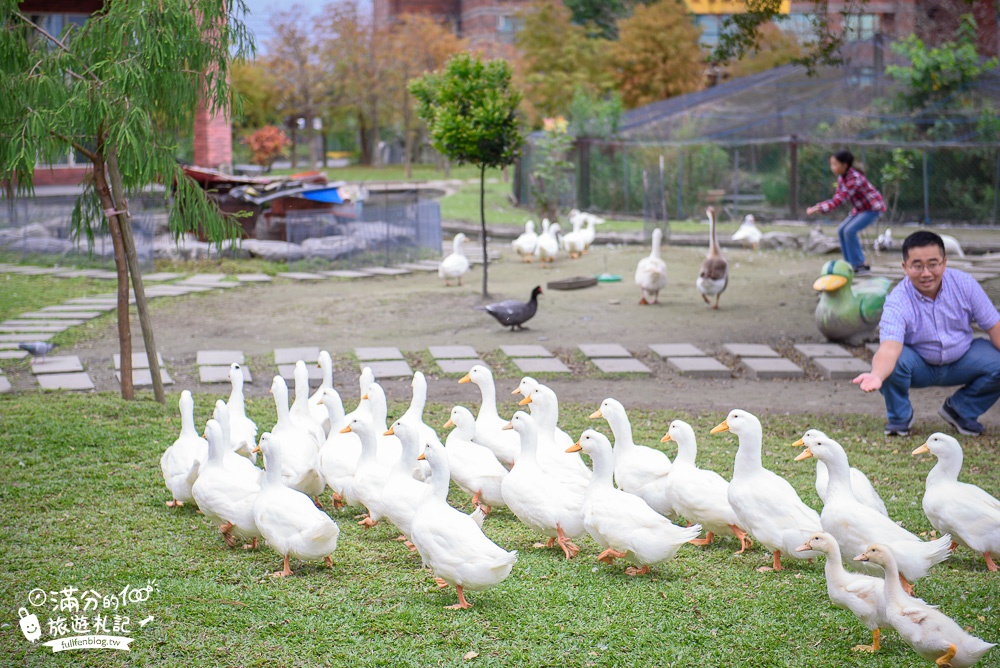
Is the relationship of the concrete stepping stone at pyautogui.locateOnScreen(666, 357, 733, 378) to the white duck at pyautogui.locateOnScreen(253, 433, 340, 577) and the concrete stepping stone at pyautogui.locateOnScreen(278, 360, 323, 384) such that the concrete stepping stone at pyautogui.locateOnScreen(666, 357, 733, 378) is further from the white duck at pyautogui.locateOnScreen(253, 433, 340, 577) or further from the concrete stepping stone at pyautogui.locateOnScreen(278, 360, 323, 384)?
the white duck at pyautogui.locateOnScreen(253, 433, 340, 577)

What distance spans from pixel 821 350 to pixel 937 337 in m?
2.87

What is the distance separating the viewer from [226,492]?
4.81m

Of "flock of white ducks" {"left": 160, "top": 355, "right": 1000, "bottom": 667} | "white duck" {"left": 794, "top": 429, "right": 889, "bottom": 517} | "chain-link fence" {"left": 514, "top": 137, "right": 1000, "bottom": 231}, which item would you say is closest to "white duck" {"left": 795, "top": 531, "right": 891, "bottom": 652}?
"flock of white ducks" {"left": 160, "top": 355, "right": 1000, "bottom": 667}

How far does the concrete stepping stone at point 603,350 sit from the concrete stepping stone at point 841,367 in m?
1.80

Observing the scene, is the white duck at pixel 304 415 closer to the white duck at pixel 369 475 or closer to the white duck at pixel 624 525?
the white duck at pixel 369 475

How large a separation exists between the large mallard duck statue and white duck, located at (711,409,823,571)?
5.32 m

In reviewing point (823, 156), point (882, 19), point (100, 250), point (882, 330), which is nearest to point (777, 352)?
point (882, 330)

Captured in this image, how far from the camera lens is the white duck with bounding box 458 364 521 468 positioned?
19.8 ft

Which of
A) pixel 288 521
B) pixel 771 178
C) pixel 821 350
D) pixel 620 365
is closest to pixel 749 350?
pixel 821 350

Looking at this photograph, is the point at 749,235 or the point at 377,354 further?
the point at 749,235

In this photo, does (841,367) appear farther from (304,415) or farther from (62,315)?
(62,315)

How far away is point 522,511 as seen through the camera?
4.91m

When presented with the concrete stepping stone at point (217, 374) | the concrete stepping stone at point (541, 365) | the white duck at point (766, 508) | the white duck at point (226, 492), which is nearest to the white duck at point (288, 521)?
the white duck at point (226, 492)

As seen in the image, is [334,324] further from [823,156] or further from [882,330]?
[823,156]
